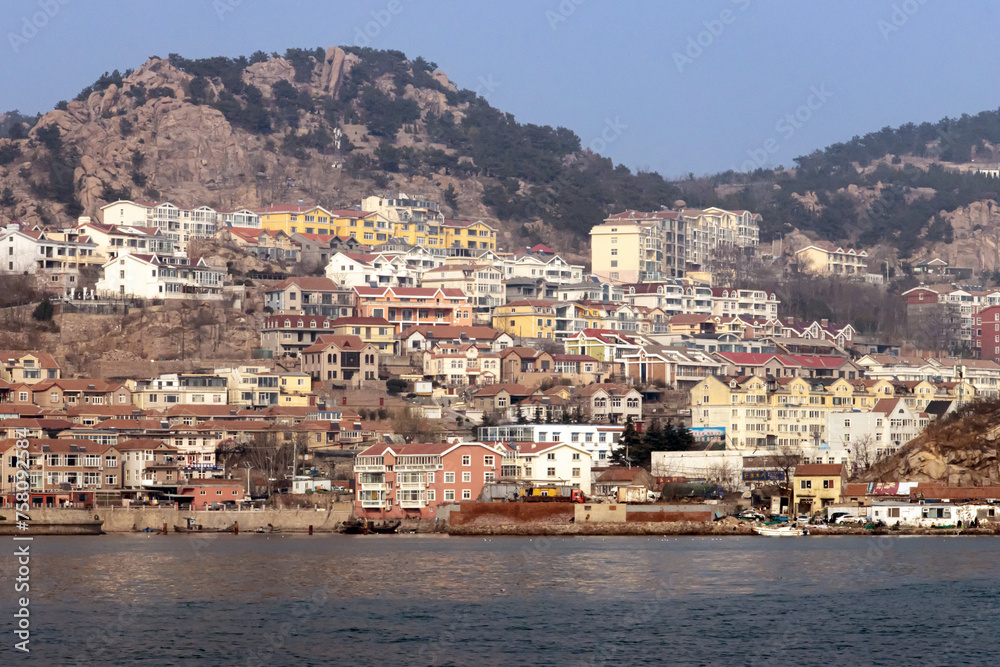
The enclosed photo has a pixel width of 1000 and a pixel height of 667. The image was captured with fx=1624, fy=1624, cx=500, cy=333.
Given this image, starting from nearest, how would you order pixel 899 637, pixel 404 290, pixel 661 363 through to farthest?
pixel 899 637, pixel 661 363, pixel 404 290

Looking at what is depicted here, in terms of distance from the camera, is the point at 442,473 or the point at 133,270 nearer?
the point at 442,473

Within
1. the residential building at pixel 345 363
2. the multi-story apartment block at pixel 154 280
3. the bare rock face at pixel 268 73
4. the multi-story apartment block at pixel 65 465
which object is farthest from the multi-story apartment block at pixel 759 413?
the bare rock face at pixel 268 73

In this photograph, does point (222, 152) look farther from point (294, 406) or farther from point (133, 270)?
point (294, 406)

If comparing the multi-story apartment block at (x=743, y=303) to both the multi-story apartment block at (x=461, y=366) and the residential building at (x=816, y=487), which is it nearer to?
the multi-story apartment block at (x=461, y=366)

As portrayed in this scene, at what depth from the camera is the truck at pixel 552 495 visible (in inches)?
2815

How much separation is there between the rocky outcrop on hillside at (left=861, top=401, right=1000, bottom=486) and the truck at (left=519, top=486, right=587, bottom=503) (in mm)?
13685

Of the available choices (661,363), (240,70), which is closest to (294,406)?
(661,363)

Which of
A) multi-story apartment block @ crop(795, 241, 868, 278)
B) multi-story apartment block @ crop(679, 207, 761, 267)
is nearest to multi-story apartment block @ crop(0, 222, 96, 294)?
multi-story apartment block @ crop(679, 207, 761, 267)

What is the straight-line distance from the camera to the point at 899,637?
1494 inches

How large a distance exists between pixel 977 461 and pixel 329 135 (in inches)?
3415

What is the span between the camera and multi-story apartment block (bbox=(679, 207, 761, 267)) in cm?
13250

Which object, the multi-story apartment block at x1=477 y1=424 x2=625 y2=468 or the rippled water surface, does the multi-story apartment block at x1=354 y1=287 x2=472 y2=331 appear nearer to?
the multi-story apartment block at x1=477 y1=424 x2=625 y2=468

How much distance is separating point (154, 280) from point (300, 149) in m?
46.4

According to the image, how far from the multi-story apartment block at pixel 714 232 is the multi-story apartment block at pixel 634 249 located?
13.6 ft
